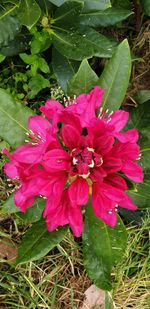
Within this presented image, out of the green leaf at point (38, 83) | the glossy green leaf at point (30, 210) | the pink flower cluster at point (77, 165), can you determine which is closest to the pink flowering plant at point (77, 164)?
the pink flower cluster at point (77, 165)

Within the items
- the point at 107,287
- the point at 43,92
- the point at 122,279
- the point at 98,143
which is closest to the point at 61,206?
the point at 98,143

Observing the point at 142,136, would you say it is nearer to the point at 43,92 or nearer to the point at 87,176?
the point at 87,176

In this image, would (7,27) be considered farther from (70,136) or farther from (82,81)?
(70,136)

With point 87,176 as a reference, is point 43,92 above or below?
below

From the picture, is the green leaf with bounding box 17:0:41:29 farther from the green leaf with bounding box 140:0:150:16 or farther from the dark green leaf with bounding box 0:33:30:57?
the green leaf with bounding box 140:0:150:16

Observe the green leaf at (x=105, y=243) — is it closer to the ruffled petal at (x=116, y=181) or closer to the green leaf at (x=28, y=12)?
the ruffled petal at (x=116, y=181)

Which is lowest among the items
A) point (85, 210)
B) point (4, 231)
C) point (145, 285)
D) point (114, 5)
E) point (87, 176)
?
point (145, 285)
